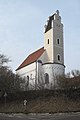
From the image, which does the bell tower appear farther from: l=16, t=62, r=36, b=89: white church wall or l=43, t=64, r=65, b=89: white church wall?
l=16, t=62, r=36, b=89: white church wall

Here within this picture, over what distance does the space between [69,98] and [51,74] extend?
30.1 meters

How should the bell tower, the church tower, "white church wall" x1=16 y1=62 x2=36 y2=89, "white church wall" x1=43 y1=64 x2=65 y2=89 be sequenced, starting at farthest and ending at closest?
1. the bell tower
2. "white church wall" x1=16 y1=62 x2=36 y2=89
3. the church tower
4. "white church wall" x1=43 y1=64 x2=65 y2=89

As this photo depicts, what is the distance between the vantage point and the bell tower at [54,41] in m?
80.4

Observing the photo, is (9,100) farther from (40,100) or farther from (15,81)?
(15,81)

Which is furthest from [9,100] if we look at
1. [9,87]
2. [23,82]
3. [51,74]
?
[51,74]

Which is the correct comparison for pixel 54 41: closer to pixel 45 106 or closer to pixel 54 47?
pixel 54 47

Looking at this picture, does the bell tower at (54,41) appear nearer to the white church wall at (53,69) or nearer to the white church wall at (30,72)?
the white church wall at (53,69)

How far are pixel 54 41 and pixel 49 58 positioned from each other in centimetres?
481

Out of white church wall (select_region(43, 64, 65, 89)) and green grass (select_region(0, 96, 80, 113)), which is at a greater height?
white church wall (select_region(43, 64, 65, 89))

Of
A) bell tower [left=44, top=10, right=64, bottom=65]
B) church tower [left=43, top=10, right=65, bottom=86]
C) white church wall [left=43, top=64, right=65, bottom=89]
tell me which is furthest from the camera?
bell tower [left=44, top=10, right=64, bottom=65]

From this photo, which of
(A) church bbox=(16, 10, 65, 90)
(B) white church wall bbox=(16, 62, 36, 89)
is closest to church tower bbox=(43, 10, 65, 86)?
(A) church bbox=(16, 10, 65, 90)

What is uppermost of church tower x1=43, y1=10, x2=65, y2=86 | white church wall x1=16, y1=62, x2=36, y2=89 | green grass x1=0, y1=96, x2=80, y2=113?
church tower x1=43, y1=10, x2=65, y2=86

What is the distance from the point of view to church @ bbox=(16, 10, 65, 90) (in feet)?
255

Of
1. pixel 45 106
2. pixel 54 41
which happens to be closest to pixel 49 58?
pixel 54 41
